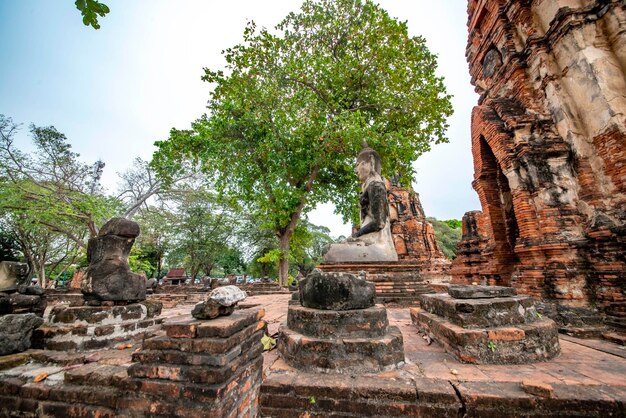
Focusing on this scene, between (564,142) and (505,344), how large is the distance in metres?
4.25

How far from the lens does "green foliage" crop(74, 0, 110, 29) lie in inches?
71.0

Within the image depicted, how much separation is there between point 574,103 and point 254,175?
377 inches

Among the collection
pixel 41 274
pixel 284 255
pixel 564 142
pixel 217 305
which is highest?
pixel 564 142

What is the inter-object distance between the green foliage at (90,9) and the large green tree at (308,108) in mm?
7336

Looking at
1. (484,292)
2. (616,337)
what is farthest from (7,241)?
(616,337)

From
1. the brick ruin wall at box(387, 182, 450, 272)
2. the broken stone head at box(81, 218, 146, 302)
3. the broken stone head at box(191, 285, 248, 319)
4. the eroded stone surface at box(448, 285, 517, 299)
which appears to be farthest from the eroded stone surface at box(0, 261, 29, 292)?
the brick ruin wall at box(387, 182, 450, 272)

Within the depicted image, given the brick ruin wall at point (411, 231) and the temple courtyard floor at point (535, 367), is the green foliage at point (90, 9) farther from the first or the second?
the brick ruin wall at point (411, 231)

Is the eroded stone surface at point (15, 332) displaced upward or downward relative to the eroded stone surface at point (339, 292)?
downward

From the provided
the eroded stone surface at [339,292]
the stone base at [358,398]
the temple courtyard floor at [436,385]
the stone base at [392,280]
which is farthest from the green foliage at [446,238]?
the stone base at [358,398]

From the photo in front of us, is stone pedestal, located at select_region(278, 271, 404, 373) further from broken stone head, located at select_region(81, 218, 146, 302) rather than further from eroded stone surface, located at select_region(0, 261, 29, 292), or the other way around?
eroded stone surface, located at select_region(0, 261, 29, 292)

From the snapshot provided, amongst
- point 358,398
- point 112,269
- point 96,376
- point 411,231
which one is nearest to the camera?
point 358,398

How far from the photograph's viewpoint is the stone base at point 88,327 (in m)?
2.61

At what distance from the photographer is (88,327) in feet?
8.80

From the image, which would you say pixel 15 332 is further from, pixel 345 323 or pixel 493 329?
pixel 493 329
